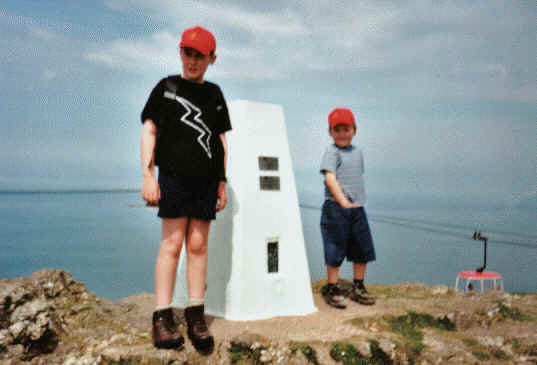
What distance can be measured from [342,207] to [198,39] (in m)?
2.32

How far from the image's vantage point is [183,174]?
11.3 feet

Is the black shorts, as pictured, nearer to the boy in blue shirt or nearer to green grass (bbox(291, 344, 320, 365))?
green grass (bbox(291, 344, 320, 365))

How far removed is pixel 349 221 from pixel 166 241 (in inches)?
84.9

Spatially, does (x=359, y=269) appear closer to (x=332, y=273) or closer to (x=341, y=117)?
(x=332, y=273)

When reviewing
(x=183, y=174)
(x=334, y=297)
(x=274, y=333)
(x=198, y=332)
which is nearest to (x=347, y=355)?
(x=274, y=333)

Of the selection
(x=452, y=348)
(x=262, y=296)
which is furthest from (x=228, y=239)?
(x=452, y=348)

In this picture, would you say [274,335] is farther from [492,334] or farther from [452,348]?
[492,334]

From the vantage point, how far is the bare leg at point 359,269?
5020mm

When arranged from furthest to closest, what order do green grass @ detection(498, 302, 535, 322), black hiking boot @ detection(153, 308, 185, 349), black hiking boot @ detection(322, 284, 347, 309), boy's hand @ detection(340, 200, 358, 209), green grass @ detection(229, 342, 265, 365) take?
green grass @ detection(498, 302, 535, 322) → black hiking boot @ detection(322, 284, 347, 309) → boy's hand @ detection(340, 200, 358, 209) → green grass @ detection(229, 342, 265, 365) → black hiking boot @ detection(153, 308, 185, 349)

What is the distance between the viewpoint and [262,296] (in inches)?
169

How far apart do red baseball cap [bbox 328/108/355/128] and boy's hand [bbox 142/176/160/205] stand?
227 cm

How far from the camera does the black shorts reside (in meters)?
3.41

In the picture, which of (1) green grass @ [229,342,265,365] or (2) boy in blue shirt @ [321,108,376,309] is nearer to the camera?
(1) green grass @ [229,342,265,365]

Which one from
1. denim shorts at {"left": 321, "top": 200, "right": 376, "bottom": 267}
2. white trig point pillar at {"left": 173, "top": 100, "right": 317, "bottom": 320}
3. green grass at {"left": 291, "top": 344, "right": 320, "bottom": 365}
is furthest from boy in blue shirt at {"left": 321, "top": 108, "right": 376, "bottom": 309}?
green grass at {"left": 291, "top": 344, "right": 320, "bottom": 365}
